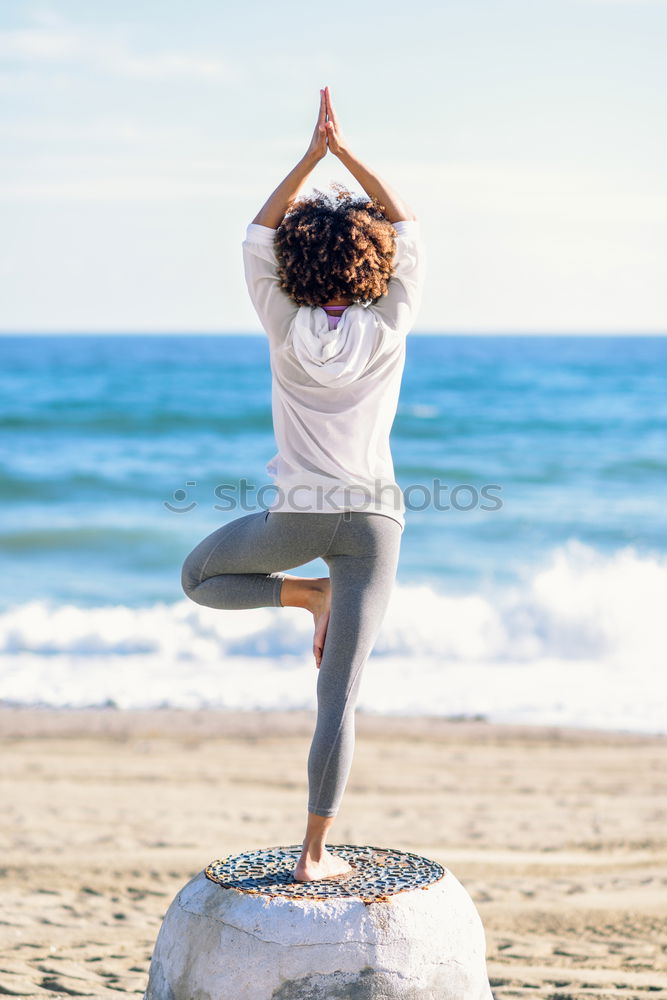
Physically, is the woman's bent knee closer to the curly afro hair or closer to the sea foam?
the curly afro hair

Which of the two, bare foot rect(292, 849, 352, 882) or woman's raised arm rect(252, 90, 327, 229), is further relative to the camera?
bare foot rect(292, 849, 352, 882)

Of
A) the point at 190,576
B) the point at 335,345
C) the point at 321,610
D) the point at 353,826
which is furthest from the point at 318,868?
the point at 353,826

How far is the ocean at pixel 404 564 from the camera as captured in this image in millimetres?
10547

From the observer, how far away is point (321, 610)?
3.65m

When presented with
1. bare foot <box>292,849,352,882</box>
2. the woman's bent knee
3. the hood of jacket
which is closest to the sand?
bare foot <box>292,849,352,882</box>

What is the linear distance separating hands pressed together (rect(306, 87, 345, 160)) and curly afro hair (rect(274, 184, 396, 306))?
0.16 meters

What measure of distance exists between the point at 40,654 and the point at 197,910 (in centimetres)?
851

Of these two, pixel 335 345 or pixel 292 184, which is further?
pixel 292 184

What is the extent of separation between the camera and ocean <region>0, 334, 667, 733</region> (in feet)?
34.6

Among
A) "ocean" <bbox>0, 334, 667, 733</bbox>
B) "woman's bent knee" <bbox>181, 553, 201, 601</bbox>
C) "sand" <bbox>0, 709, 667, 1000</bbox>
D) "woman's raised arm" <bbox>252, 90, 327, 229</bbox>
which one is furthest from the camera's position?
"ocean" <bbox>0, 334, 667, 733</bbox>

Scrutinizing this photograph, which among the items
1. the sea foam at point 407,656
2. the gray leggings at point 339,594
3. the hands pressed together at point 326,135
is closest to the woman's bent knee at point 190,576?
the gray leggings at point 339,594

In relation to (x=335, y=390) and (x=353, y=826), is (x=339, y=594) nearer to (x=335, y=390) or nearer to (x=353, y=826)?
(x=335, y=390)

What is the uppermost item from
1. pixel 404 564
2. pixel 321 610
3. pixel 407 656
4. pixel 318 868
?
pixel 404 564

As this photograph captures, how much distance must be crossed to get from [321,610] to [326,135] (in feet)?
4.95
